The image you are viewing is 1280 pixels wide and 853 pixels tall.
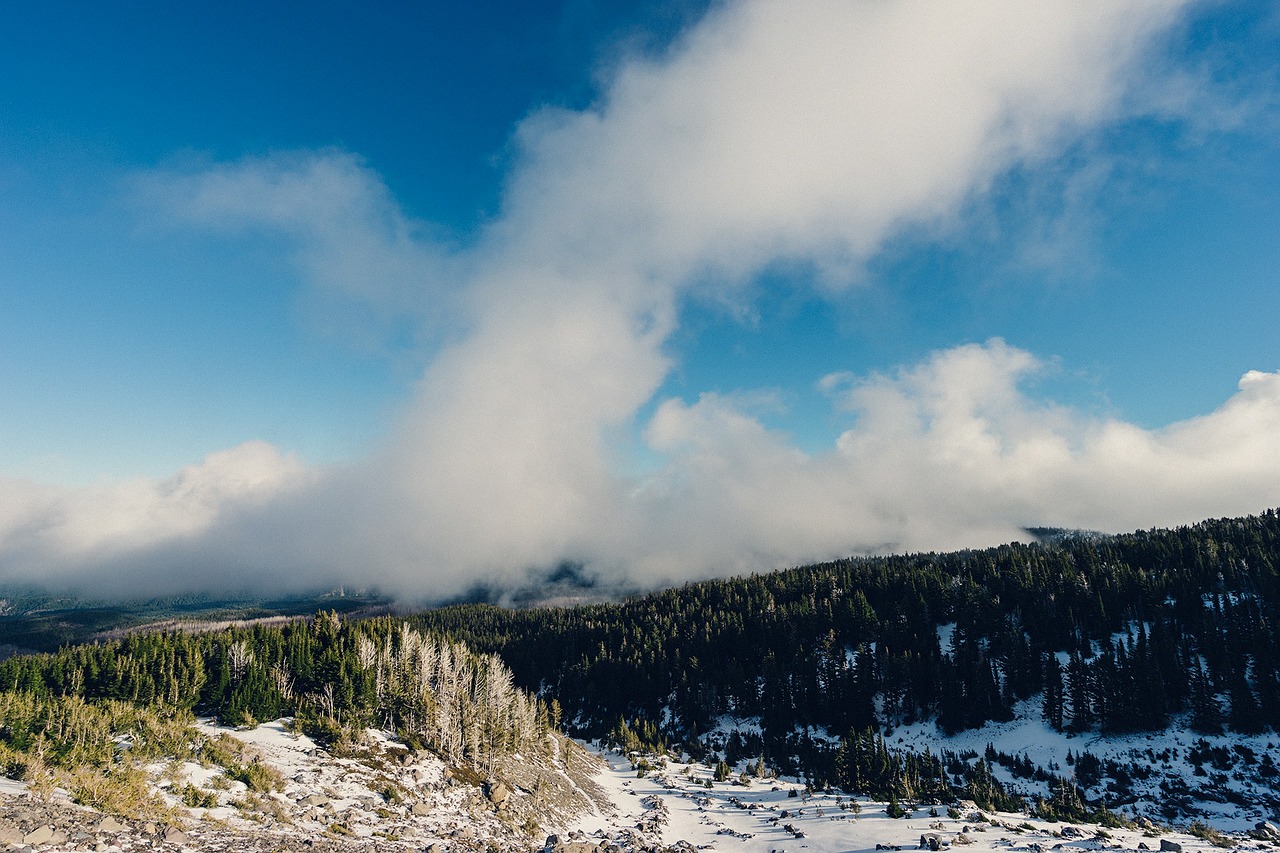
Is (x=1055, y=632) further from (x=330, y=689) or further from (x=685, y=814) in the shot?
(x=330, y=689)

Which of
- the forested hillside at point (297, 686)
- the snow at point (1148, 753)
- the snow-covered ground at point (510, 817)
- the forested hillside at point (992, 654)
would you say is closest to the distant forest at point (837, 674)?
the forested hillside at point (297, 686)

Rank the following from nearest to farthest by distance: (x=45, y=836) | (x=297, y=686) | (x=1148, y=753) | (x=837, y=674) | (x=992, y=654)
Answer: (x=45, y=836) < (x=297, y=686) < (x=1148, y=753) < (x=992, y=654) < (x=837, y=674)

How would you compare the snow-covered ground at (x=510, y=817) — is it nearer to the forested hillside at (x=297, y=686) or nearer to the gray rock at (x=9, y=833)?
the gray rock at (x=9, y=833)

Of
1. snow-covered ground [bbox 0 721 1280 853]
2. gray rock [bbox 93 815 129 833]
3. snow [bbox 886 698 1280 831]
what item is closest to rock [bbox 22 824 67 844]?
snow-covered ground [bbox 0 721 1280 853]

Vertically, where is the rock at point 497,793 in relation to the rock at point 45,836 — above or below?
below

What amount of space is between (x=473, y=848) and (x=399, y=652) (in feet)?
191

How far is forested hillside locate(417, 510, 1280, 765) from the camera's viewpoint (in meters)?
115

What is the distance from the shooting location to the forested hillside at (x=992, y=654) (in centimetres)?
11525

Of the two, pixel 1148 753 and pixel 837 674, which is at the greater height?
pixel 837 674

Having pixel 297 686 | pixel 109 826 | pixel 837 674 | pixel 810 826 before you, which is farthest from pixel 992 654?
pixel 109 826

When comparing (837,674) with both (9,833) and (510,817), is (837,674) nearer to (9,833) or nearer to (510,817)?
(510,817)

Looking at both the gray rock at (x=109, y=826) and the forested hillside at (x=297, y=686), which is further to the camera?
the forested hillside at (x=297, y=686)

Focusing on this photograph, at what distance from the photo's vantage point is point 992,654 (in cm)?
14400

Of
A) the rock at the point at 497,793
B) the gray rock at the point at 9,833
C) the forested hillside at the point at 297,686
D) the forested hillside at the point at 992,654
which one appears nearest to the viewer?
the gray rock at the point at 9,833
